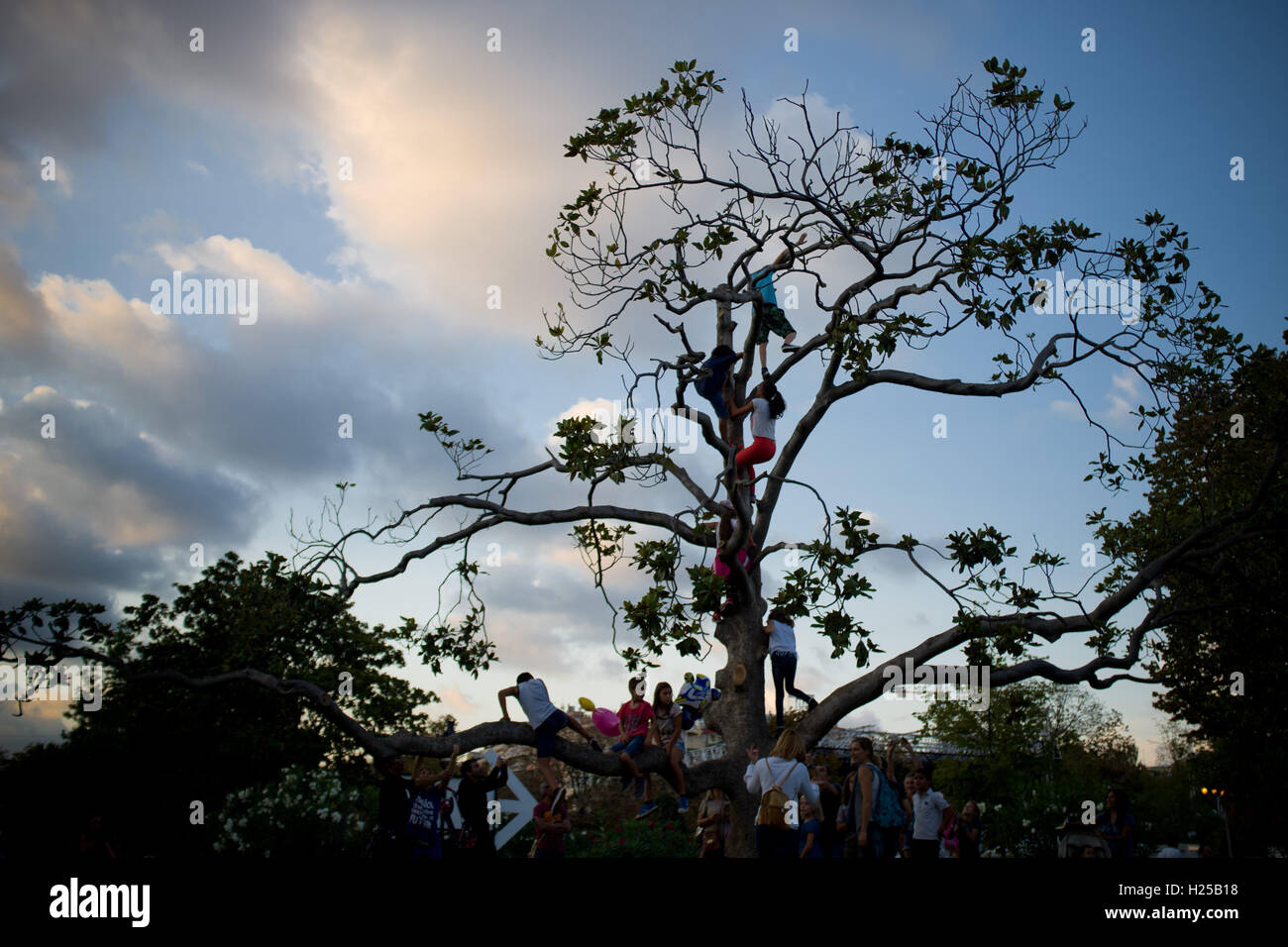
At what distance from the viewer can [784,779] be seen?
324 inches

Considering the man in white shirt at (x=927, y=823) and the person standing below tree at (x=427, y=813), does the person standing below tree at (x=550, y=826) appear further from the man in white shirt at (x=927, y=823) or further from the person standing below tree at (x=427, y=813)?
the man in white shirt at (x=927, y=823)

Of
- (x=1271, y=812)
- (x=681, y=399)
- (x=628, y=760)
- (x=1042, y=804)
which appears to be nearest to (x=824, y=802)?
(x=628, y=760)

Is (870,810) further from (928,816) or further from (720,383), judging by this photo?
(720,383)

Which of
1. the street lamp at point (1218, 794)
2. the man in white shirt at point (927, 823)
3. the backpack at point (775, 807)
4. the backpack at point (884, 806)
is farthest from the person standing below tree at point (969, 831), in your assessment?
the street lamp at point (1218, 794)

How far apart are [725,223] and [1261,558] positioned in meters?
14.2

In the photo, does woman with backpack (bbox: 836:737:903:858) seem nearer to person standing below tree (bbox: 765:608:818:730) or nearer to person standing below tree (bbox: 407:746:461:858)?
person standing below tree (bbox: 765:608:818:730)

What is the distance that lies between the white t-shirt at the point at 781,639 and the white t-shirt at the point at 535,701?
310cm

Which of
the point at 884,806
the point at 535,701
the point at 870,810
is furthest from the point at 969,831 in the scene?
the point at 535,701

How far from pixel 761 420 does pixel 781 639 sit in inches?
120

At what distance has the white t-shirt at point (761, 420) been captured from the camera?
11242mm

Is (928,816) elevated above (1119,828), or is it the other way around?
(928,816)

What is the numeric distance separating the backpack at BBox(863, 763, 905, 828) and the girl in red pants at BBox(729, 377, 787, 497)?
3592 mm

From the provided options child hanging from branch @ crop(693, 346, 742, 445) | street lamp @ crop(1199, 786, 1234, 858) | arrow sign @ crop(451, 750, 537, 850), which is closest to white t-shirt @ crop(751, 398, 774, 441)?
child hanging from branch @ crop(693, 346, 742, 445)

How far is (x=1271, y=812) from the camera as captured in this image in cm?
2580
